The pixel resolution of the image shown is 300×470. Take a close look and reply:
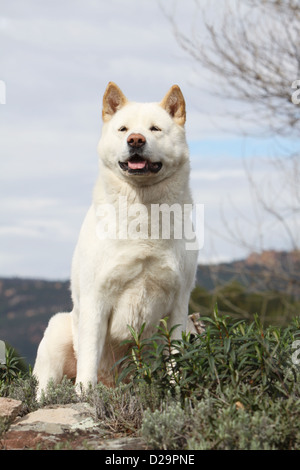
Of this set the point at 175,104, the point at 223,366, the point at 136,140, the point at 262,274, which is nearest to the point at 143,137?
the point at 136,140

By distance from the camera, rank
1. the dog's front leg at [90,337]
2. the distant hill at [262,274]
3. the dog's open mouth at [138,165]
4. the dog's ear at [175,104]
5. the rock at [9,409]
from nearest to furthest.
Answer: the rock at [9,409], the dog's open mouth at [138,165], the dog's front leg at [90,337], the dog's ear at [175,104], the distant hill at [262,274]

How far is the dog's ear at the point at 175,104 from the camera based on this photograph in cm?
446

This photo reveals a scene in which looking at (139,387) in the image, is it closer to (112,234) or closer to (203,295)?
(112,234)

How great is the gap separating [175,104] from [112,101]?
484 millimetres

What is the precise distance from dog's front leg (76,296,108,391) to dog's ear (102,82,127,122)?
1417mm

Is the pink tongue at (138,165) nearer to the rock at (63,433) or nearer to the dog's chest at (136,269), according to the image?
the dog's chest at (136,269)

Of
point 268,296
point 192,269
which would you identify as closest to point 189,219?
point 192,269

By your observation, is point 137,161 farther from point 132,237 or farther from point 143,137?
point 132,237

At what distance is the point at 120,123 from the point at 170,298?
4.44 ft

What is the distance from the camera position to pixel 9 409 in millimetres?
3510

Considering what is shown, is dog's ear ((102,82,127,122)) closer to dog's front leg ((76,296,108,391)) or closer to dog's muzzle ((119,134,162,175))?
dog's muzzle ((119,134,162,175))

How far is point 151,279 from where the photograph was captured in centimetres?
435

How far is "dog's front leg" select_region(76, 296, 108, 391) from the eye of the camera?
4.31m

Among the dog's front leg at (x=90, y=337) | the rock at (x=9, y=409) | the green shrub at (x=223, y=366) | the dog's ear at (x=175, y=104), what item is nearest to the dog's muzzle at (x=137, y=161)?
the dog's ear at (x=175, y=104)
